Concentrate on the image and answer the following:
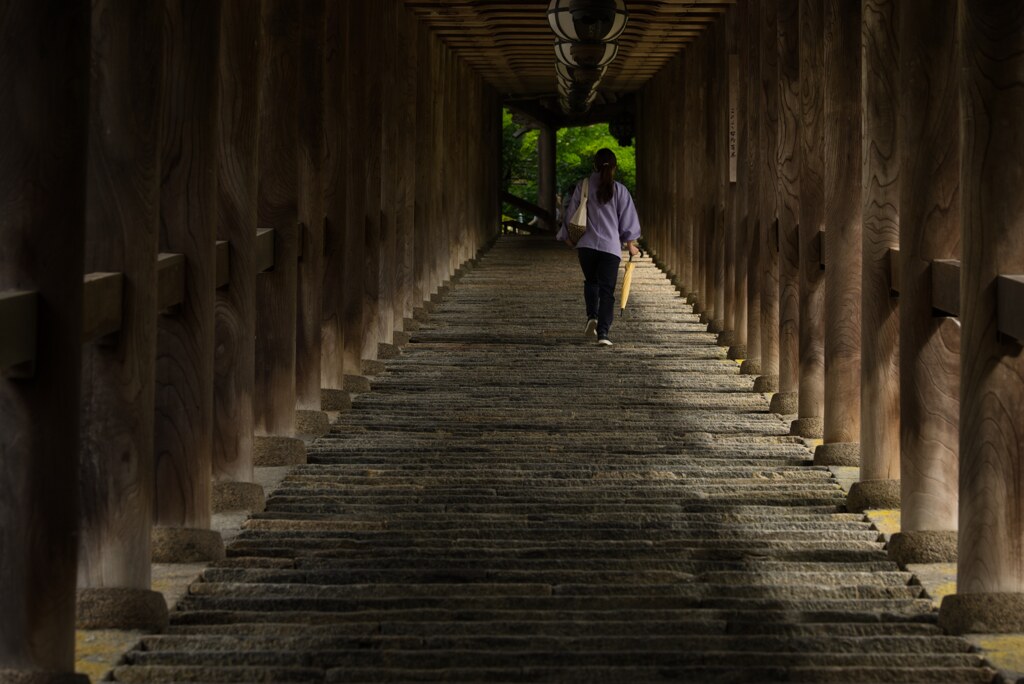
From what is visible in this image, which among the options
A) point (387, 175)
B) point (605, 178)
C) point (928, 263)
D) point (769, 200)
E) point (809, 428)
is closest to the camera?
point (928, 263)

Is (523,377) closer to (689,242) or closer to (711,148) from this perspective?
(711,148)

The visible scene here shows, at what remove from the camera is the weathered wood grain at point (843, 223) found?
7.38 meters

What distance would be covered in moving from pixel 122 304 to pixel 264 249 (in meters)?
2.65

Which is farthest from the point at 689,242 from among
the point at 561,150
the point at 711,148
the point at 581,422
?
the point at 561,150

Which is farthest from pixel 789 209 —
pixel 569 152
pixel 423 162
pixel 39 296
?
pixel 569 152

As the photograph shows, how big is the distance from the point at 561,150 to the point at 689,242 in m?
25.5

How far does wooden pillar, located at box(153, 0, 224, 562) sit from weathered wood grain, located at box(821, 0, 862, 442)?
286 centimetres

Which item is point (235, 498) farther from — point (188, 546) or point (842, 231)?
point (842, 231)

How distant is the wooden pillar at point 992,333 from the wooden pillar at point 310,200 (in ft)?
13.3

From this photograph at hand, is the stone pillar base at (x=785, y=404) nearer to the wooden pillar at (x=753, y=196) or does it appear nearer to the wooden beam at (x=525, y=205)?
the wooden pillar at (x=753, y=196)

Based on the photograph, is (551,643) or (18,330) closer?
(18,330)

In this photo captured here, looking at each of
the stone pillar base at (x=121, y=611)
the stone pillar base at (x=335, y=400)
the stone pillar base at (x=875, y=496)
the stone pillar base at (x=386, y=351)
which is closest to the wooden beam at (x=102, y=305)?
the stone pillar base at (x=121, y=611)

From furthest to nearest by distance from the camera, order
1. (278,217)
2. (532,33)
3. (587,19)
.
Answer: (532,33)
(587,19)
(278,217)

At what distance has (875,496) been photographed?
6.39m
